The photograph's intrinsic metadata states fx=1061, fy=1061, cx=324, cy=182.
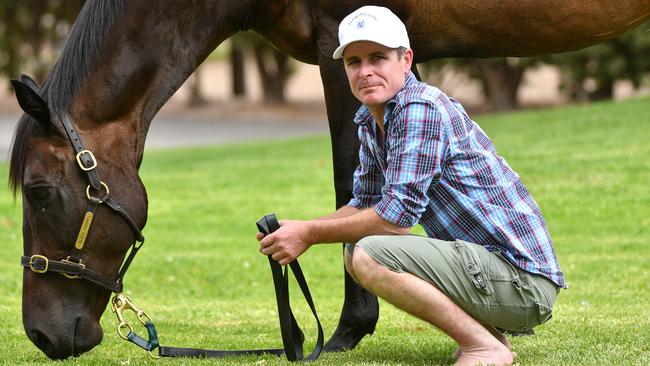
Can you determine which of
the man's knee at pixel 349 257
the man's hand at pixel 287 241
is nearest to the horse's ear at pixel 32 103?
the man's hand at pixel 287 241

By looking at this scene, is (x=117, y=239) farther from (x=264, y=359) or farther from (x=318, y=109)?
(x=318, y=109)

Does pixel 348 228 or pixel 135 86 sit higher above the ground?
pixel 135 86

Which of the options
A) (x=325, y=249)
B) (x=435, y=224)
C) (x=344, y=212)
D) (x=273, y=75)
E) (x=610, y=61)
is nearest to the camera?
(x=435, y=224)

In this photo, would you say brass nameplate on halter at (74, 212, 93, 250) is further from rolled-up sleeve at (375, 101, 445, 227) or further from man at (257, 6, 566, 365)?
rolled-up sleeve at (375, 101, 445, 227)

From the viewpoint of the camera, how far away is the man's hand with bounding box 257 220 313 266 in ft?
12.4

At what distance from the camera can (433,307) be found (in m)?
3.78

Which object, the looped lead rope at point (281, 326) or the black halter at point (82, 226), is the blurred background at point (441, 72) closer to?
the looped lead rope at point (281, 326)

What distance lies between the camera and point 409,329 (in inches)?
206

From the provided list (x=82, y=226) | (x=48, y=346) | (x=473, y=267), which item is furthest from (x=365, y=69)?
(x=48, y=346)

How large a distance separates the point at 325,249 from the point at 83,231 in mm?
4811

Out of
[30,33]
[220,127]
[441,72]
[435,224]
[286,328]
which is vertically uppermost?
[30,33]

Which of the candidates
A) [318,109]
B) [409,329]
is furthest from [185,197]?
[318,109]

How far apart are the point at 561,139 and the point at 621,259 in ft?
20.5

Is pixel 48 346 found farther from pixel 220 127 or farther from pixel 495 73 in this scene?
pixel 220 127
